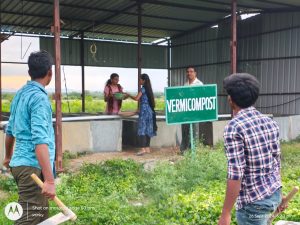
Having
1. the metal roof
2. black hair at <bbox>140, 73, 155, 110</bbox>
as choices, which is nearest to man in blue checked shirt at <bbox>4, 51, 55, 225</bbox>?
black hair at <bbox>140, 73, 155, 110</bbox>

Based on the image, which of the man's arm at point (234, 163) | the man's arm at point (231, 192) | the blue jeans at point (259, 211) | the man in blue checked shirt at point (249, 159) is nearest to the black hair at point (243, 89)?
the man in blue checked shirt at point (249, 159)

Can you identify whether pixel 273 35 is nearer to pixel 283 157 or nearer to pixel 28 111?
pixel 283 157

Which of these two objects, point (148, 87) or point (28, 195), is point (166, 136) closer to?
point (148, 87)

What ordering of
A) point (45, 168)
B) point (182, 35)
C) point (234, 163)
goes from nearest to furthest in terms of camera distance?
point (234, 163)
point (45, 168)
point (182, 35)

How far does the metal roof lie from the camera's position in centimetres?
1122

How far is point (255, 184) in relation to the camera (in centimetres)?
219

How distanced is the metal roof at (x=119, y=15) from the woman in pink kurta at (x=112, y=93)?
104 inches

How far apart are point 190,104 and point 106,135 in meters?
2.70

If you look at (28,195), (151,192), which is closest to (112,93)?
(151,192)

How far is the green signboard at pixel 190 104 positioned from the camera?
19.7 feet

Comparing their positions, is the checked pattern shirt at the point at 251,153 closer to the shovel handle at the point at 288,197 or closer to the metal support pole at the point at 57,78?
the shovel handle at the point at 288,197

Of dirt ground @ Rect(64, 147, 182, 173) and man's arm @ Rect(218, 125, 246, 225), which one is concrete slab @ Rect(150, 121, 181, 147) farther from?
man's arm @ Rect(218, 125, 246, 225)

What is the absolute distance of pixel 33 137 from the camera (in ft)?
8.28

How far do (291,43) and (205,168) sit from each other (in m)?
8.48
